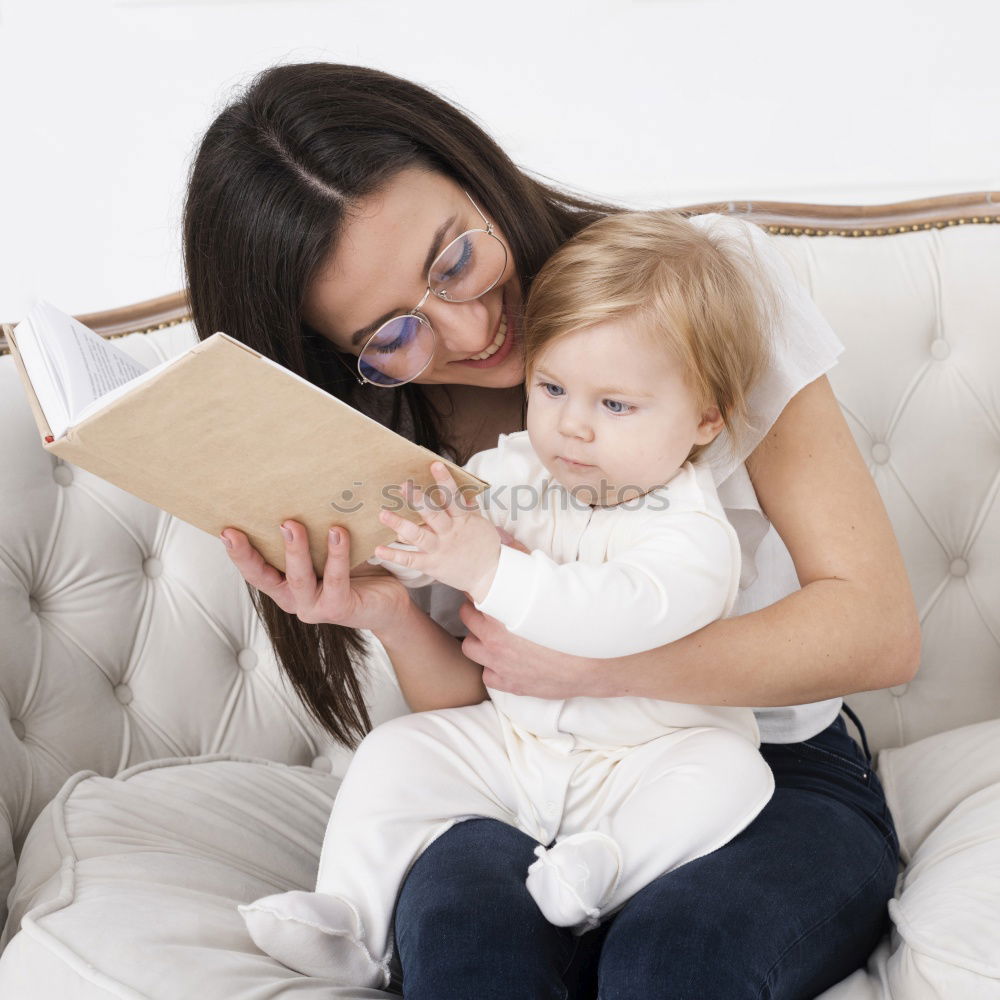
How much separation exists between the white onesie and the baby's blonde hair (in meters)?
0.13

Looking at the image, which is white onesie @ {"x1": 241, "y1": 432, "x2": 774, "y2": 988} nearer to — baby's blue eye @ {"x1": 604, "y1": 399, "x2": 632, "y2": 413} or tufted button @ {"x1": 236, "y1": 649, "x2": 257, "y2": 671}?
baby's blue eye @ {"x1": 604, "y1": 399, "x2": 632, "y2": 413}

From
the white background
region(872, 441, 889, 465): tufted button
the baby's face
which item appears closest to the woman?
the baby's face

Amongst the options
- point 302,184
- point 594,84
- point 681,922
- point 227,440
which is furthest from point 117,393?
point 594,84

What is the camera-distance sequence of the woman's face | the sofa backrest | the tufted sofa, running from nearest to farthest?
1. the woman's face
2. the tufted sofa
3. the sofa backrest

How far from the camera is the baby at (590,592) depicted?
3.70 feet

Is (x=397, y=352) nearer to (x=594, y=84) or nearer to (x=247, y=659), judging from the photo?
(x=247, y=659)

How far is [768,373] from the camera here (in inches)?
54.2

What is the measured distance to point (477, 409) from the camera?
5.67 feet

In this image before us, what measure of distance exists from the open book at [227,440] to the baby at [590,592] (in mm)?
68

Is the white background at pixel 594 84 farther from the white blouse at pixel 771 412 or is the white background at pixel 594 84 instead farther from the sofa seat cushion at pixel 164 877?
the sofa seat cushion at pixel 164 877

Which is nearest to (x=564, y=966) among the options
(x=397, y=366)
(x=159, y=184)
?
(x=397, y=366)

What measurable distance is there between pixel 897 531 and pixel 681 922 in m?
1.15

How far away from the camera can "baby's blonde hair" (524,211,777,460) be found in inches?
48.4

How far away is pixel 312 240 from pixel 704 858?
0.88 meters
